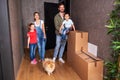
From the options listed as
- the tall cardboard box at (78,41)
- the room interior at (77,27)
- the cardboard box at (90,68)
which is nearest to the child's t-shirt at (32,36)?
the room interior at (77,27)

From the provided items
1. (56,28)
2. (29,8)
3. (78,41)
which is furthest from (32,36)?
(29,8)

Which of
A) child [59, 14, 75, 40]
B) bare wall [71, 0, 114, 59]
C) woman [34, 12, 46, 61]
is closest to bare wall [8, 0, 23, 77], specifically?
woman [34, 12, 46, 61]

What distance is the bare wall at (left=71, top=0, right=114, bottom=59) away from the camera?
98.9 inches

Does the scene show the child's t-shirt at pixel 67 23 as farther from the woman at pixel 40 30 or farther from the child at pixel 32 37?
the child at pixel 32 37

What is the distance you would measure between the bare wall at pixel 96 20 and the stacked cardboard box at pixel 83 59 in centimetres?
18

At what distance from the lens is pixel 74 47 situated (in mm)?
3172

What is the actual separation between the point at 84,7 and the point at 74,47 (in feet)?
3.24

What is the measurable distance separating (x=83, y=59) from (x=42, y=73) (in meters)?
Answer: 0.97

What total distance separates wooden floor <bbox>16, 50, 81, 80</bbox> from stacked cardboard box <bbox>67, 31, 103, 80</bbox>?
146mm

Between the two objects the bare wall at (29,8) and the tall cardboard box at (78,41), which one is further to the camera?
the bare wall at (29,8)

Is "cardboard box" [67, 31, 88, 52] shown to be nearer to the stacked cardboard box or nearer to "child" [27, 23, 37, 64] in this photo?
the stacked cardboard box

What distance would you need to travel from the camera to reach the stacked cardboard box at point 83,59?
2.51m

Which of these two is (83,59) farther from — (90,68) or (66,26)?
(66,26)

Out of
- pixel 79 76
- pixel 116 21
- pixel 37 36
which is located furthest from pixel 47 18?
pixel 116 21
